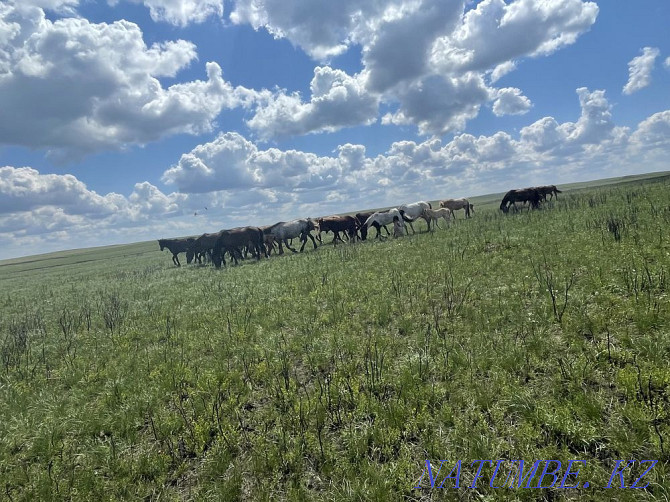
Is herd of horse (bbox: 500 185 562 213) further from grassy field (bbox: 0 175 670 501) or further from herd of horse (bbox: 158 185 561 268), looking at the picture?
grassy field (bbox: 0 175 670 501)

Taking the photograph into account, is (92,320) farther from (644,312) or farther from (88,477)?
(644,312)

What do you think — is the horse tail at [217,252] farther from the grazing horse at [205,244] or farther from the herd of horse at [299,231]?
the grazing horse at [205,244]

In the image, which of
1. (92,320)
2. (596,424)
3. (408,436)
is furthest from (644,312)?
(92,320)

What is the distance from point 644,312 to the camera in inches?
264

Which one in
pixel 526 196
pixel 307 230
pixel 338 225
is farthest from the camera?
pixel 526 196

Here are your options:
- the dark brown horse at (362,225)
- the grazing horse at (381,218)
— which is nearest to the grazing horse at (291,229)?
the dark brown horse at (362,225)

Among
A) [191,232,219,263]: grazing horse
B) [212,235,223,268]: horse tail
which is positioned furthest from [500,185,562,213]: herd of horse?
[191,232,219,263]: grazing horse

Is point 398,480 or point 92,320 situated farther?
point 92,320

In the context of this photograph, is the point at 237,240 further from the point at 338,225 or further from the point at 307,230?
the point at 338,225

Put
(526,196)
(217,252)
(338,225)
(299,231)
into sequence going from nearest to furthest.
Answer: (217,252), (338,225), (299,231), (526,196)

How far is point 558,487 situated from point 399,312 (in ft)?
19.0

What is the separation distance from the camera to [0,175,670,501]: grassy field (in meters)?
4.45

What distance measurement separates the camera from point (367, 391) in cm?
610

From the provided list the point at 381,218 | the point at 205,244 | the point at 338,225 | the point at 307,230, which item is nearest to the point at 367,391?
the point at 381,218
